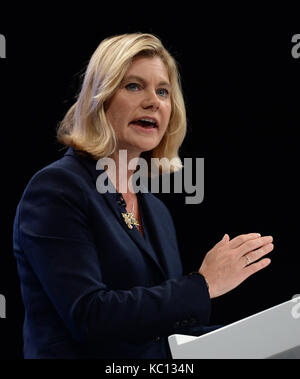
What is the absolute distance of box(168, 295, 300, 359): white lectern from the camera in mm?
1141

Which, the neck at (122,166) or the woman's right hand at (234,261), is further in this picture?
the neck at (122,166)

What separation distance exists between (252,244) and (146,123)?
64cm

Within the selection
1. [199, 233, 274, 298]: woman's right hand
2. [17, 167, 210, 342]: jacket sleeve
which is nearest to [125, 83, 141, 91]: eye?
[17, 167, 210, 342]: jacket sleeve

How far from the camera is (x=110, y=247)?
1.56 m

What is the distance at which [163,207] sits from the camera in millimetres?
2188

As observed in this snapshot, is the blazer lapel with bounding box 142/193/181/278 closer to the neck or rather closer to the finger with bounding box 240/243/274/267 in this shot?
the neck

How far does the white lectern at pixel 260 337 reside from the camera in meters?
1.14

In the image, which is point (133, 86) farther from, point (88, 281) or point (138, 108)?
point (88, 281)

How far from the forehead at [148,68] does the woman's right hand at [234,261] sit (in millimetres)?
664

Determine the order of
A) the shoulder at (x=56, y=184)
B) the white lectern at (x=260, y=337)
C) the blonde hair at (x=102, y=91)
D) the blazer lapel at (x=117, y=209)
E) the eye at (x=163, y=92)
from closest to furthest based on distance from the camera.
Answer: the white lectern at (x=260, y=337), the shoulder at (x=56, y=184), the blazer lapel at (x=117, y=209), the blonde hair at (x=102, y=91), the eye at (x=163, y=92)

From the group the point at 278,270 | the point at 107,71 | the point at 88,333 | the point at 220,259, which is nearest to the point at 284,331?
the point at 220,259

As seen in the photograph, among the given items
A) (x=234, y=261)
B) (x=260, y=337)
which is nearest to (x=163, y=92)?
(x=234, y=261)

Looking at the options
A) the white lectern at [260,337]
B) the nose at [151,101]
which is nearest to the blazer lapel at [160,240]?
the nose at [151,101]

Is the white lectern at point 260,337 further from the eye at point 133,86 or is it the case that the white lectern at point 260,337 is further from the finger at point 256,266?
the eye at point 133,86
